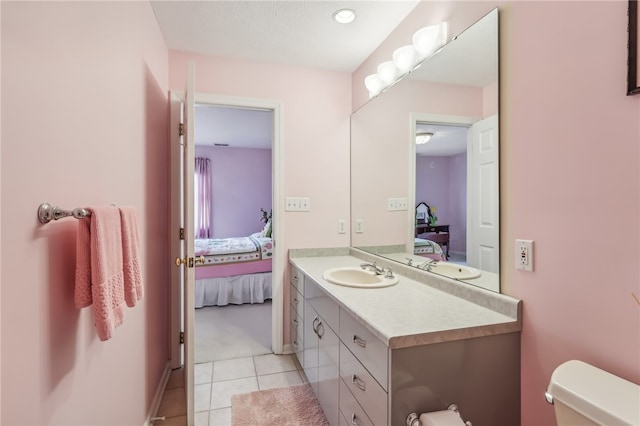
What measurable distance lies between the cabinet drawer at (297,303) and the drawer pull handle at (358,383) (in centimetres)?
90

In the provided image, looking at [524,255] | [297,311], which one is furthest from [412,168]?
[297,311]

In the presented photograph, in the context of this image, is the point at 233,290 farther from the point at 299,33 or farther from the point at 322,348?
the point at 299,33

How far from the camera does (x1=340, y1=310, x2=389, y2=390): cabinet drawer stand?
111 centimetres

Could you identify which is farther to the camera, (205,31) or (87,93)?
(205,31)

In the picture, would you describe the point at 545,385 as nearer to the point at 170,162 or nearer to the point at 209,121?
the point at 170,162

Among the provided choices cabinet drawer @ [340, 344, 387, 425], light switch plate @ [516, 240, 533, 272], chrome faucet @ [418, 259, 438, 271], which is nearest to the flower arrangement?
chrome faucet @ [418, 259, 438, 271]

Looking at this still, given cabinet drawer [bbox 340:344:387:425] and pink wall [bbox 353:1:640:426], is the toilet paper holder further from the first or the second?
pink wall [bbox 353:1:640:426]

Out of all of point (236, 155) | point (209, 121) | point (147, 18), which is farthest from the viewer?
point (236, 155)

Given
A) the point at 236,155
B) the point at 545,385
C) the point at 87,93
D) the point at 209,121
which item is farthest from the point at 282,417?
the point at 236,155

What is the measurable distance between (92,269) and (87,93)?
582 millimetres

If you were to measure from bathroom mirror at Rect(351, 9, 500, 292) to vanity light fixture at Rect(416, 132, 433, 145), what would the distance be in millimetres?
23

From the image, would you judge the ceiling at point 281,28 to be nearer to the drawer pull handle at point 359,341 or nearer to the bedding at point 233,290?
the drawer pull handle at point 359,341

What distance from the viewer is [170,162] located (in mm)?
2322

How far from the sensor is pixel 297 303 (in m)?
2.38
